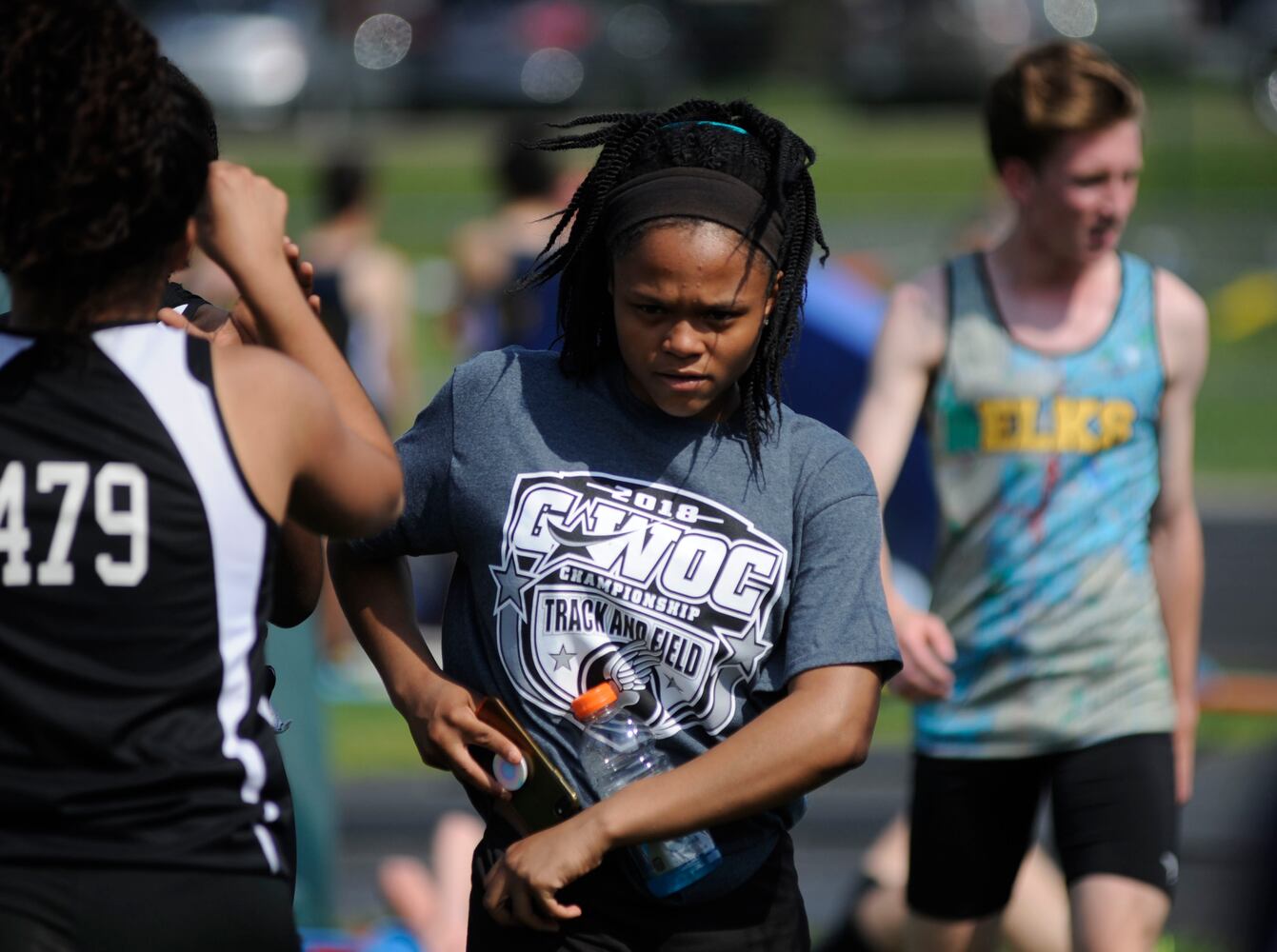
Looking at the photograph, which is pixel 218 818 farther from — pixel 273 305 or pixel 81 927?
pixel 273 305

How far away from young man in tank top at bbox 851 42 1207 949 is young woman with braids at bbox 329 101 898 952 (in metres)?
Result: 1.31

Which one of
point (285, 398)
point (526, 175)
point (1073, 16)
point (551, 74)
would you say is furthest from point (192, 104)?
point (551, 74)

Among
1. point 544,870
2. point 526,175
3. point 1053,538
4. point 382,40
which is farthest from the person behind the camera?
point 382,40

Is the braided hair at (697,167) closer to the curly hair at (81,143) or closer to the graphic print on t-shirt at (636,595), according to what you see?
the graphic print on t-shirt at (636,595)

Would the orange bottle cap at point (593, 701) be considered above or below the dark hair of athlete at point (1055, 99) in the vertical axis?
below

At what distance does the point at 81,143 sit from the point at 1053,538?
260 centimetres

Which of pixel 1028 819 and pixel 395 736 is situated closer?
pixel 1028 819

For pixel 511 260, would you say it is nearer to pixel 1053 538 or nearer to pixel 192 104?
pixel 1053 538

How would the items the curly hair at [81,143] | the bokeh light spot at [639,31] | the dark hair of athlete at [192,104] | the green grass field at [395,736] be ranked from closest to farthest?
the curly hair at [81,143], the dark hair of athlete at [192,104], the green grass field at [395,736], the bokeh light spot at [639,31]

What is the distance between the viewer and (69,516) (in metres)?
2.24

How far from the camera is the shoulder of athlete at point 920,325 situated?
4.29 metres

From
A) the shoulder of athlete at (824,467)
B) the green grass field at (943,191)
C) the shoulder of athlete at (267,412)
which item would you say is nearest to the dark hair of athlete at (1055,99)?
the shoulder of athlete at (824,467)

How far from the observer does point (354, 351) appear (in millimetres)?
9945

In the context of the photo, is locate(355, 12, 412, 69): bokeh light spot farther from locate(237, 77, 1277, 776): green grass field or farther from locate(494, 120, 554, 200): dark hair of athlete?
locate(494, 120, 554, 200): dark hair of athlete
